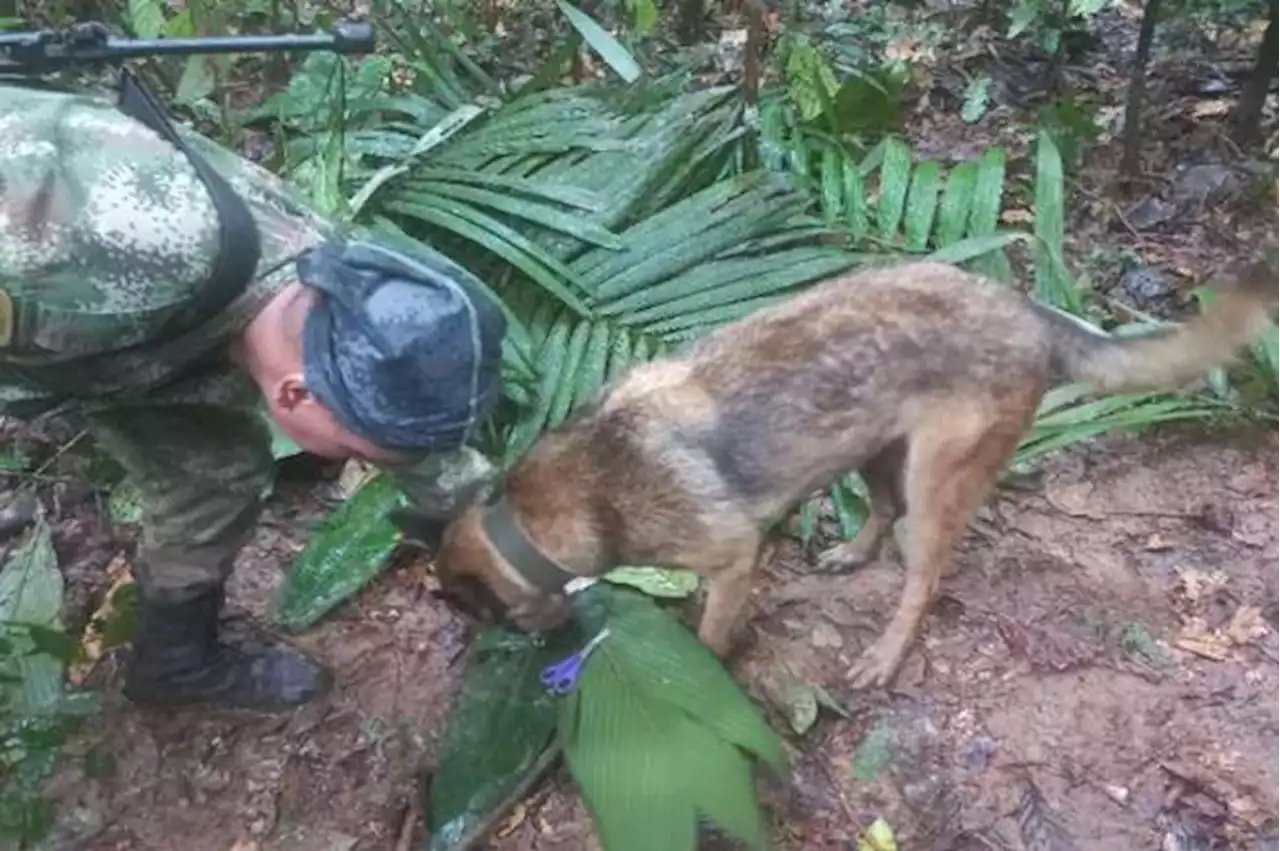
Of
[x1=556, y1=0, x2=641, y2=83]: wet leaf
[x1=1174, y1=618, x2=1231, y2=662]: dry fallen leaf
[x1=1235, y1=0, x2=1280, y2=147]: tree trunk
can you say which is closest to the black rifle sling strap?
[x1=1174, y1=618, x2=1231, y2=662]: dry fallen leaf

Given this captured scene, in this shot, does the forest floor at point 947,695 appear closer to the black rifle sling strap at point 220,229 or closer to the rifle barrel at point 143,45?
the black rifle sling strap at point 220,229

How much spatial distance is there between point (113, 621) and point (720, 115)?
275cm

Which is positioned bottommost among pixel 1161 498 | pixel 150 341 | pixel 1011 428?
pixel 1161 498

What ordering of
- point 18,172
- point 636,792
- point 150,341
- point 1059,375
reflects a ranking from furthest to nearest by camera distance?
point 1059,375
point 636,792
point 150,341
point 18,172

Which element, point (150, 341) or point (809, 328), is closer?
point (150, 341)

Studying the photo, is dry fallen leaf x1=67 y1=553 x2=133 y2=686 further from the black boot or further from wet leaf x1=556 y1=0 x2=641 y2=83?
wet leaf x1=556 y1=0 x2=641 y2=83

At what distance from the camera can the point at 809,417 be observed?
3820 millimetres

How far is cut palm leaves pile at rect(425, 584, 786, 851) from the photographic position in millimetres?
3160

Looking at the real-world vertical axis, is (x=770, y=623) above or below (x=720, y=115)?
below

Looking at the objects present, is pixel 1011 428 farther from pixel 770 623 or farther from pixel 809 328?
pixel 770 623

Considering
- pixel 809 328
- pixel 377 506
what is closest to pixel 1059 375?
pixel 809 328

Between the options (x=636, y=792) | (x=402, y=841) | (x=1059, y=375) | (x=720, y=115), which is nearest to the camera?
A: (x=636, y=792)

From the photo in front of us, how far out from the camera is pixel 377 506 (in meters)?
4.33

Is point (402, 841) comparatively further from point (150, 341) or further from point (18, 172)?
point (18, 172)
